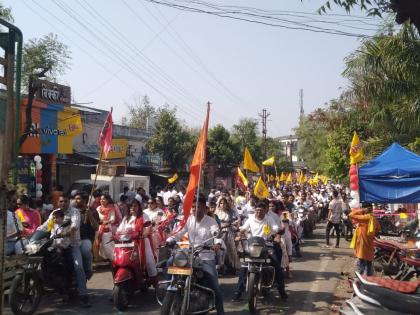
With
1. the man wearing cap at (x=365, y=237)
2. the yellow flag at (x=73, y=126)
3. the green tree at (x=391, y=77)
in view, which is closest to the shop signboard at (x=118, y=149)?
the yellow flag at (x=73, y=126)

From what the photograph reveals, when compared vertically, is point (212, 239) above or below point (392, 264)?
above

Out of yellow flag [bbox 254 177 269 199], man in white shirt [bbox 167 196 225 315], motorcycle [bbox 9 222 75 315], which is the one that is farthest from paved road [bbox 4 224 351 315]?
yellow flag [bbox 254 177 269 199]

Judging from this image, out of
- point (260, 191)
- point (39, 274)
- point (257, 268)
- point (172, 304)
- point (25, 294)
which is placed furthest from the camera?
point (260, 191)

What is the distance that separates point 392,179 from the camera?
30.0ft

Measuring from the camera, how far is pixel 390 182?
9164mm

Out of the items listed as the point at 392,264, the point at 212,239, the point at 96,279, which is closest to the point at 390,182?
the point at 392,264

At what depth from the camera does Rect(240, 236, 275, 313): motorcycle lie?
686 centimetres

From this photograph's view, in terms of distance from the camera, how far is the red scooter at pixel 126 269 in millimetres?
6805

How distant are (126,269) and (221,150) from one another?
32.6 metres

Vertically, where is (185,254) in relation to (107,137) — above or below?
below

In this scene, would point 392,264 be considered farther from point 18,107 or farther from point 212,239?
point 18,107

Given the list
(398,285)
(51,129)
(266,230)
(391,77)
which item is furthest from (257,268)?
(51,129)

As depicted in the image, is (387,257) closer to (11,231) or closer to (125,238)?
(125,238)

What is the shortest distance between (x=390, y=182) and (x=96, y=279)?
19.5ft
